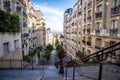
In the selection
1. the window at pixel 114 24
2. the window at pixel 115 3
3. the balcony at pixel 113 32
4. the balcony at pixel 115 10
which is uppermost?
the window at pixel 115 3

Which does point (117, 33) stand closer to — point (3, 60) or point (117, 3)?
point (117, 3)

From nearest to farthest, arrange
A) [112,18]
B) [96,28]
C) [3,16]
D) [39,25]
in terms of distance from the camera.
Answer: [3,16]
[112,18]
[96,28]
[39,25]

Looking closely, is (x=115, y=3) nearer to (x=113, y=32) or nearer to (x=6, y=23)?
(x=113, y=32)

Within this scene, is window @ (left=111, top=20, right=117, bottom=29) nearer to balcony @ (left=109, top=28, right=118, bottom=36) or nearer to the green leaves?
balcony @ (left=109, top=28, right=118, bottom=36)

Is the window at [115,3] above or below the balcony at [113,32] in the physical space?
above

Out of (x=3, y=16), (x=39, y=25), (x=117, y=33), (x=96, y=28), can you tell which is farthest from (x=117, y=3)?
(x=39, y=25)

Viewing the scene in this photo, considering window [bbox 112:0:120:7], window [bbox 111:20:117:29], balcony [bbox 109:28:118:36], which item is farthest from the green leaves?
window [bbox 112:0:120:7]

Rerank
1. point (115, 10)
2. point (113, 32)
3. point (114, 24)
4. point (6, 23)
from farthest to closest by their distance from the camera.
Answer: point (114, 24)
point (113, 32)
point (115, 10)
point (6, 23)

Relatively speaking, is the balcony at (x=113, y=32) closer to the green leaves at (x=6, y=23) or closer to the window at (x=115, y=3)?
the window at (x=115, y=3)

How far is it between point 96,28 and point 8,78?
1699 cm

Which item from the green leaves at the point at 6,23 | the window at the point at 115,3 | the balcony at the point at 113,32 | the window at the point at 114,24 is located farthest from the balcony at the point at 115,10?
the green leaves at the point at 6,23

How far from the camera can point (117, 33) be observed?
1650 cm

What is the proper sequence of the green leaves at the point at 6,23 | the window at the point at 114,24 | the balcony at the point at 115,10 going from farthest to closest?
the window at the point at 114,24, the balcony at the point at 115,10, the green leaves at the point at 6,23

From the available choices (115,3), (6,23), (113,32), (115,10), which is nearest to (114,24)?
(113,32)
